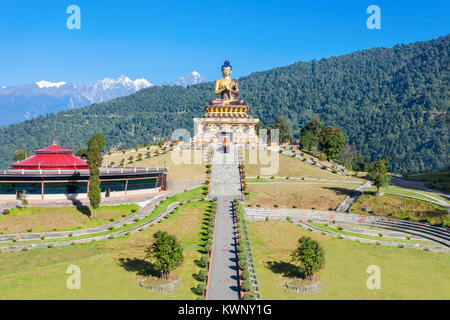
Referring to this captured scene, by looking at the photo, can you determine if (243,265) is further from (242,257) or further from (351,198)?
(351,198)

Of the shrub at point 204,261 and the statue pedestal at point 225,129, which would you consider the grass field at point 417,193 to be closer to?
the shrub at point 204,261

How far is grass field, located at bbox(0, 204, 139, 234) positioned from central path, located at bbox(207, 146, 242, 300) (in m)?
15.7

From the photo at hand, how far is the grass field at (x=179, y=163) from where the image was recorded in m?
81.8

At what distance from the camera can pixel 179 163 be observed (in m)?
90.8

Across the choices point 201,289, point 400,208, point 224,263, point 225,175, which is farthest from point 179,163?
point 201,289

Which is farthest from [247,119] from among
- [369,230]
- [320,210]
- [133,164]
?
[369,230]

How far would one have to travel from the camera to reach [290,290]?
37.0 meters

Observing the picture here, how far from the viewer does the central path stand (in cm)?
3638

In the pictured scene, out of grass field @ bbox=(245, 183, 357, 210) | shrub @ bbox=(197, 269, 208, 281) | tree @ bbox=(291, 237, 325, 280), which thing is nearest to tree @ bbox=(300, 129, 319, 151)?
grass field @ bbox=(245, 183, 357, 210)

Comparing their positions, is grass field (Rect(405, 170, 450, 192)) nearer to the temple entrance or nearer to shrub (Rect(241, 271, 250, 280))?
the temple entrance

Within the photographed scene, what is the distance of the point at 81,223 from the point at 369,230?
3884 centimetres

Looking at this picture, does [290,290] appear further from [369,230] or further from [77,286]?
Result: [369,230]

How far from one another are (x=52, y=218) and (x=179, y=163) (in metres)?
38.4

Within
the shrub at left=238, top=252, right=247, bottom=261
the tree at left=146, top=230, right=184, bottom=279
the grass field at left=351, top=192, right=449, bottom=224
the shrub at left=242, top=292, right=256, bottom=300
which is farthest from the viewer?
the grass field at left=351, top=192, right=449, bottom=224
